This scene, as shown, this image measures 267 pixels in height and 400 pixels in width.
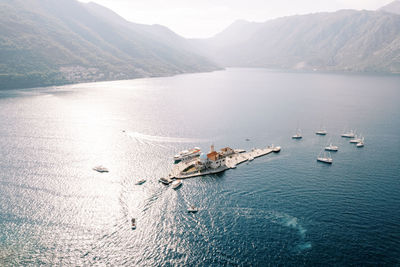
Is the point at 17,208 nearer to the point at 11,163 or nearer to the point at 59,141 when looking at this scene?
the point at 11,163

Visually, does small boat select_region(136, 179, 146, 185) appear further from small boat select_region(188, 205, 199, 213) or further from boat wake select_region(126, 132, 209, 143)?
boat wake select_region(126, 132, 209, 143)

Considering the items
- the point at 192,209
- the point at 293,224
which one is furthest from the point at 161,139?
the point at 293,224

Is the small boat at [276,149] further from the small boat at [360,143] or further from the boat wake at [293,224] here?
the boat wake at [293,224]

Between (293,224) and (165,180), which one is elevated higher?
(165,180)

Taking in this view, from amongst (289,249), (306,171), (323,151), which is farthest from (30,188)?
(323,151)

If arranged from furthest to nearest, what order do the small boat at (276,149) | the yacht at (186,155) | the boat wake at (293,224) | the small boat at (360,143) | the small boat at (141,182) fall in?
the small boat at (360,143), the small boat at (276,149), the yacht at (186,155), the small boat at (141,182), the boat wake at (293,224)

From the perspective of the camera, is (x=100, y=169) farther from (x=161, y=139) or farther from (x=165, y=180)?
(x=161, y=139)

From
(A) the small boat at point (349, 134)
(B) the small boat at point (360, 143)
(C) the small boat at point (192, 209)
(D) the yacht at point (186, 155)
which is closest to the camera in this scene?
(C) the small boat at point (192, 209)

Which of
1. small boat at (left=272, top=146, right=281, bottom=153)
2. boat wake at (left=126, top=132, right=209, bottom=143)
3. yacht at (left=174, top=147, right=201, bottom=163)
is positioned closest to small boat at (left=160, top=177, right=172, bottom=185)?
yacht at (left=174, top=147, right=201, bottom=163)

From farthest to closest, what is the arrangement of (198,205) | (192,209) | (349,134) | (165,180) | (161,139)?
(349,134)
(161,139)
(165,180)
(198,205)
(192,209)

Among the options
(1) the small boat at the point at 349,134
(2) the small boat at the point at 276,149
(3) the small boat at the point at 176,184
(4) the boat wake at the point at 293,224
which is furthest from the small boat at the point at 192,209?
(1) the small boat at the point at 349,134

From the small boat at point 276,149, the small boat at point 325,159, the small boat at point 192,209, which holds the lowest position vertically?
the small boat at point 192,209
